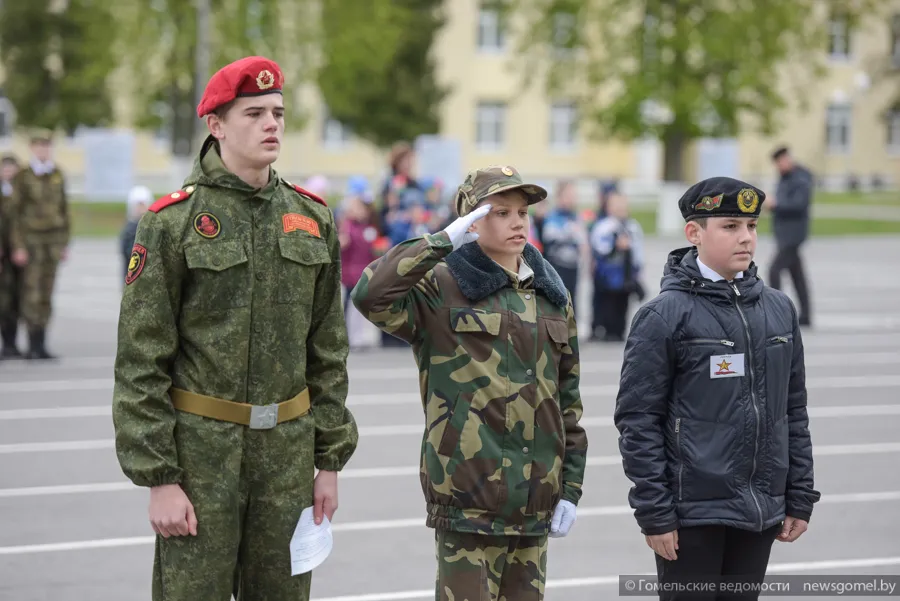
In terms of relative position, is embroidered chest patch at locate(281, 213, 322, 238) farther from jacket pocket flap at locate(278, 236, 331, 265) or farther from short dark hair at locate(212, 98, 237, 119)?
short dark hair at locate(212, 98, 237, 119)

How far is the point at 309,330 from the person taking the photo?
4633mm

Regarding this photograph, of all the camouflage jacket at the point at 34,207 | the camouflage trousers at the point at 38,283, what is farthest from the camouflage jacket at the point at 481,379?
the camouflage jacket at the point at 34,207

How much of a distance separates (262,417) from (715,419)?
162cm

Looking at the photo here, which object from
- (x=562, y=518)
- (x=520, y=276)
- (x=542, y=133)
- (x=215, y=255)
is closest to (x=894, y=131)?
(x=542, y=133)

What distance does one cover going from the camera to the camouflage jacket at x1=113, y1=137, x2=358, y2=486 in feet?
14.1

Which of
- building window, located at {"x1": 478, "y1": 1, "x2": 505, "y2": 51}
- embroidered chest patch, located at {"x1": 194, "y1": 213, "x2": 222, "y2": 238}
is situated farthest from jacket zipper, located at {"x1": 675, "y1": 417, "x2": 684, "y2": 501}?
building window, located at {"x1": 478, "y1": 1, "x2": 505, "y2": 51}

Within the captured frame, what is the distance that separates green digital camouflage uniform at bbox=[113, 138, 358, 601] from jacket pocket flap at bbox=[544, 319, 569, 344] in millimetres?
909

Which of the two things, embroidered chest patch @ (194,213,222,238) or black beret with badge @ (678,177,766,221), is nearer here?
embroidered chest patch @ (194,213,222,238)

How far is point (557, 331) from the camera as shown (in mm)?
5082

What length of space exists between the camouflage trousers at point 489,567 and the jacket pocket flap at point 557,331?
0.69 metres

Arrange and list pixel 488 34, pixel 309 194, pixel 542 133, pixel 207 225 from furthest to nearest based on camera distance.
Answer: pixel 542 133 → pixel 488 34 → pixel 309 194 → pixel 207 225

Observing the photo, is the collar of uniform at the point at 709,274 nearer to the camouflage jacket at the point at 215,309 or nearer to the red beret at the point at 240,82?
the camouflage jacket at the point at 215,309

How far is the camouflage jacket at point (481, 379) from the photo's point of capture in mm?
4926

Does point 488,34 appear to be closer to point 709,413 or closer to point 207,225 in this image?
point 709,413
